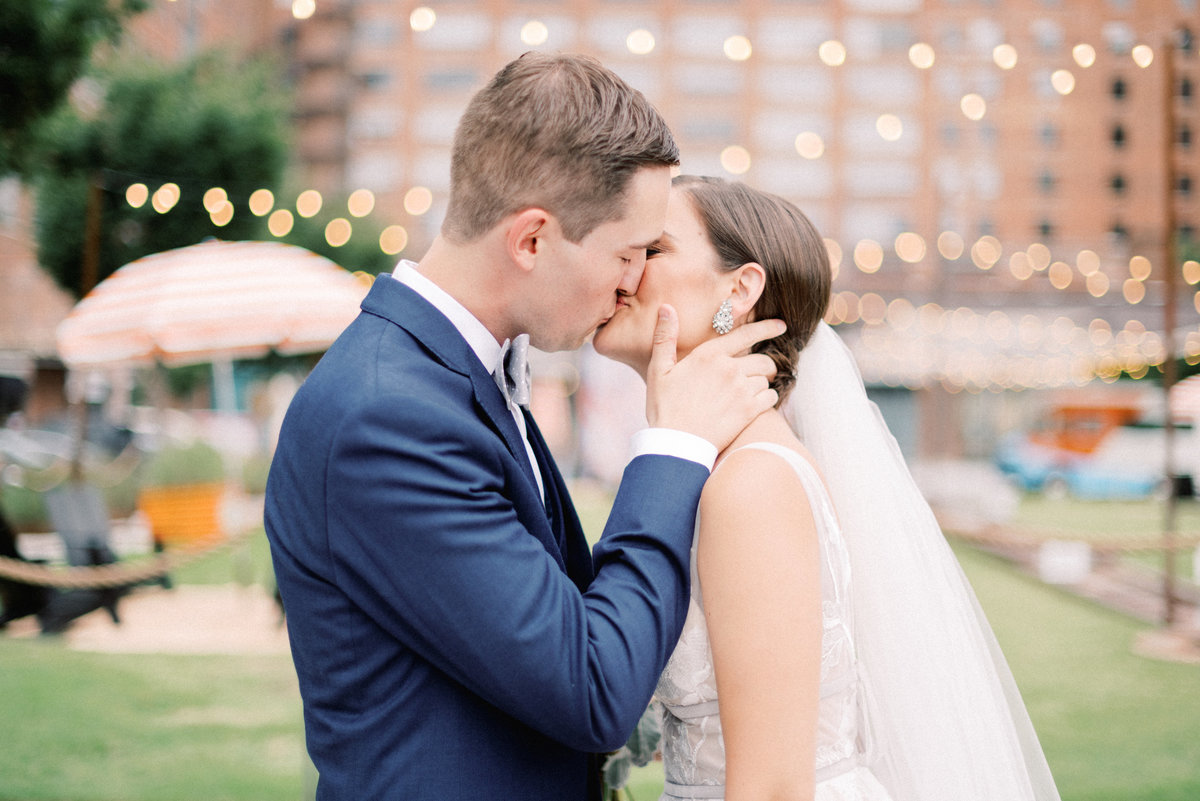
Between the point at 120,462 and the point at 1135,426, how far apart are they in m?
23.7

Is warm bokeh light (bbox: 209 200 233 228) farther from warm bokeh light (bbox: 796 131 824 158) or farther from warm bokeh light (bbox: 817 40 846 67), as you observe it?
warm bokeh light (bbox: 817 40 846 67)

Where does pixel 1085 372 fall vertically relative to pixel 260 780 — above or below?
below

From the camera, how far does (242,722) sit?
5.39 metres

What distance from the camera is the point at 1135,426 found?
72.2 ft

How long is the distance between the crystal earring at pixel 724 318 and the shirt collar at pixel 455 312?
0.58m

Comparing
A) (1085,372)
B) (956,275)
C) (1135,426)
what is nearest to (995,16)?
(956,275)

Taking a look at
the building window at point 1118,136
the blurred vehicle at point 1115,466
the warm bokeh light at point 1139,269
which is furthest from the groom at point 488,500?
the building window at point 1118,136

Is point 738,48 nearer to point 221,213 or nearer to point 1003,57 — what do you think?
point 1003,57

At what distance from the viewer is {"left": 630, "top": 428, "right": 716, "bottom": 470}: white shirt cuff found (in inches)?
57.8

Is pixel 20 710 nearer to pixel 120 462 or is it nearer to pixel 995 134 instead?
pixel 120 462

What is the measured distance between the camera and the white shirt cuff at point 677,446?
1468mm

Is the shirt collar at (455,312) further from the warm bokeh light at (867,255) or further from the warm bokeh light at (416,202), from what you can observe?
the warm bokeh light at (867,255)

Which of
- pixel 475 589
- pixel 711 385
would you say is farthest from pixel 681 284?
pixel 475 589

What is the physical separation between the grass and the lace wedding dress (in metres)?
2.48
